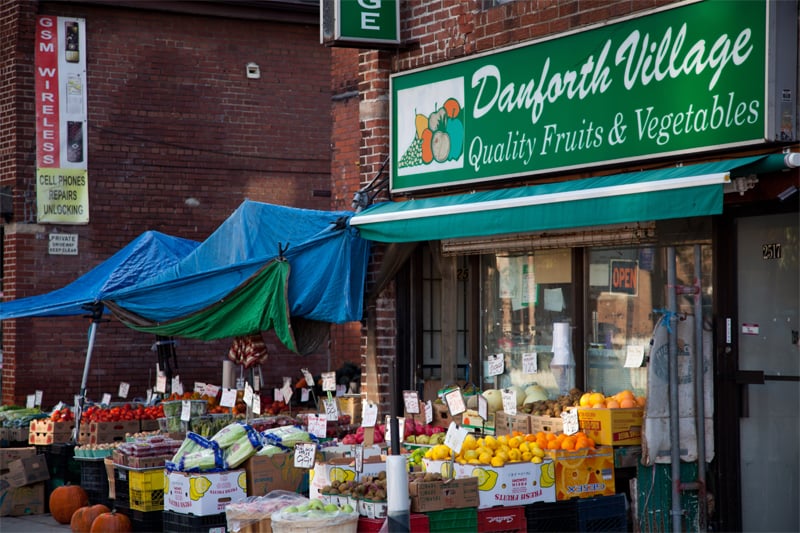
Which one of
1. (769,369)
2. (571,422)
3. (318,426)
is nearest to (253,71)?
(318,426)

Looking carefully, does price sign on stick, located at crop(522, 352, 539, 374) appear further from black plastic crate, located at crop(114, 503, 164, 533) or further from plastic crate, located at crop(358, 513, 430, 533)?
black plastic crate, located at crop(114, 503, 164, 533)

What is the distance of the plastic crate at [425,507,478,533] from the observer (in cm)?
834

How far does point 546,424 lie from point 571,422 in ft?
1.43

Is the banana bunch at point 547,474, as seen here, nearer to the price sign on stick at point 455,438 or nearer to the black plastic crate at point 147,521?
the price sign on stick at point 455,438

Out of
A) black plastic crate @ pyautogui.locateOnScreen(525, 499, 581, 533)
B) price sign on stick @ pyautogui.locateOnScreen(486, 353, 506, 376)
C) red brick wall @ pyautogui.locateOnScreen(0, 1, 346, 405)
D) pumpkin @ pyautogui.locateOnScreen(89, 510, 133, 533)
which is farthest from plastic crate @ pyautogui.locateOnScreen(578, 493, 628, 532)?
red brick wall @ pyautogui.locateOnScreen(0, 1, 346, 405)

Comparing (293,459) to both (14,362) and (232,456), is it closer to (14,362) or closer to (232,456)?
(232,456)

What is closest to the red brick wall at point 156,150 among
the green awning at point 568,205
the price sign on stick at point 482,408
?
the green awning at point 568,205

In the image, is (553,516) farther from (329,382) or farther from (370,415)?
(329,382)

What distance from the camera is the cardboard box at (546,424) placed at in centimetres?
952

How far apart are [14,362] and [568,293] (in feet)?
33.1

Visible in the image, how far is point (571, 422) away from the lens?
926 centimetres

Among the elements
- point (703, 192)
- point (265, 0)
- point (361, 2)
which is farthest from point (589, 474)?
point (265, 0)

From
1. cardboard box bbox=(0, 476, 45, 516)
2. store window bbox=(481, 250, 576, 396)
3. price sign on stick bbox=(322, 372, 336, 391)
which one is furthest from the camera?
cardboard box bbox=(0, 476, 45, 516)

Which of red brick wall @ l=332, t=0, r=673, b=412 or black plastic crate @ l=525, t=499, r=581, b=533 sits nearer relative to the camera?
black plastic crate @ l=525, t=499, r=581, b=533
